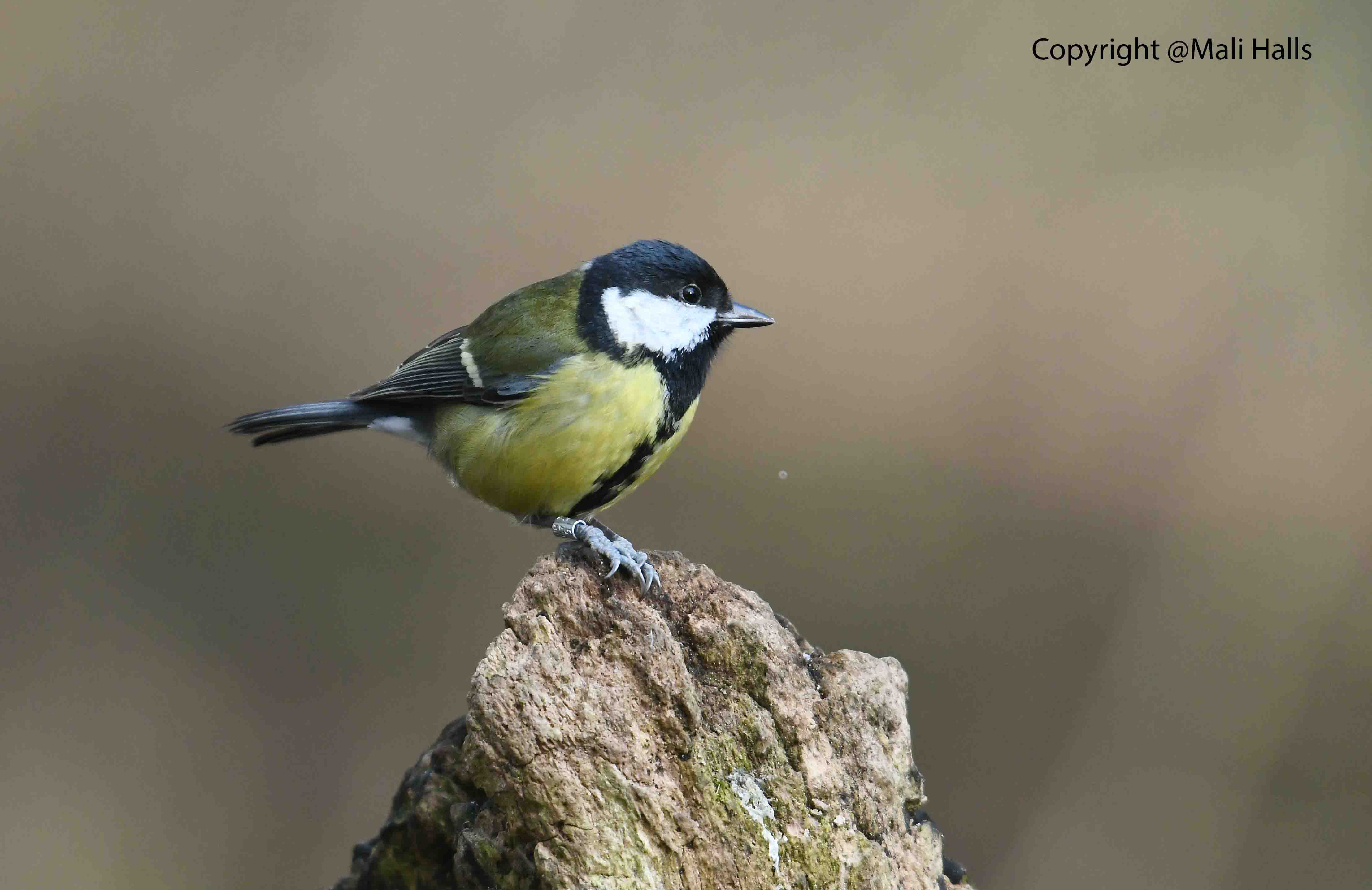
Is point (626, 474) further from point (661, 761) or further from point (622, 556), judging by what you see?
point (661, 761)

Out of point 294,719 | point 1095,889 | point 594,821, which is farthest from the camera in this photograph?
point 294,719

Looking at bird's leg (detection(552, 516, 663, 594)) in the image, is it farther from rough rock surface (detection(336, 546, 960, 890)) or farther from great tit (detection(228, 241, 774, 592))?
great tit (detection(228, 241, 774, 592))

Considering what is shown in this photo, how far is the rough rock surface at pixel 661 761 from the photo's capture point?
48.3 inches

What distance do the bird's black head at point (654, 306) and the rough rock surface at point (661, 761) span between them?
1.73ft

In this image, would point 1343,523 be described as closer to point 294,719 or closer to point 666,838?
point 666,838

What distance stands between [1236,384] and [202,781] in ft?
9.69

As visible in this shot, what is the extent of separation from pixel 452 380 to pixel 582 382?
0.32m

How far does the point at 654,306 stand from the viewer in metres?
1.99

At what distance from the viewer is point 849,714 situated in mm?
1463

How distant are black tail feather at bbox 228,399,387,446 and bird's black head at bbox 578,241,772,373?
53cm

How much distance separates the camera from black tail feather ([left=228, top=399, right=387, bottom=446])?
2.20m

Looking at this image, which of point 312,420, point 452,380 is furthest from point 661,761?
point 312,420

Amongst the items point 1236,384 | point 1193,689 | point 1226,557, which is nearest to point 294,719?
point 1193,689

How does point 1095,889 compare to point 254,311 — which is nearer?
point 1095,889
